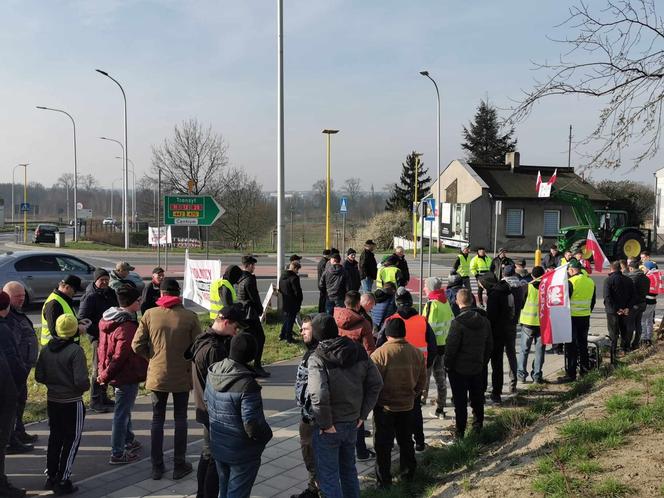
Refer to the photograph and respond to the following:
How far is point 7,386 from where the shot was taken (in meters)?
5.35

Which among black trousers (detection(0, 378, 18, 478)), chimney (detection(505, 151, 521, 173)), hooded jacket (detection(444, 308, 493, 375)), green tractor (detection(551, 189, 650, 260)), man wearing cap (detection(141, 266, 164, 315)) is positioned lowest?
black trousers (detection(0, 378, 18, 478))

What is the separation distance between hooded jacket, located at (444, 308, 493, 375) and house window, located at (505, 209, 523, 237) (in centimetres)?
3398

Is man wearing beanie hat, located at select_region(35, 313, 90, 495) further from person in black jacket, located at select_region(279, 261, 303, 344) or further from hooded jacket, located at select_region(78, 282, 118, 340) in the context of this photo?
person in black jacket, located at select_region(279, 261, 303, 344)

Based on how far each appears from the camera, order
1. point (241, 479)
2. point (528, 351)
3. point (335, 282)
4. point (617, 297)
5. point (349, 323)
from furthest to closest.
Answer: point (335, 282)
point (617, 297)
point (528, 351)
point (349, 323)
point (241, 479)

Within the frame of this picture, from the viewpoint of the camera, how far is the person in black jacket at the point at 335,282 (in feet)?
39.9

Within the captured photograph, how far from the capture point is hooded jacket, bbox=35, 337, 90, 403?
560 centimetres

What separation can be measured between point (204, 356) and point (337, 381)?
3.80 feet

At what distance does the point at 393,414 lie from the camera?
18.5 feet

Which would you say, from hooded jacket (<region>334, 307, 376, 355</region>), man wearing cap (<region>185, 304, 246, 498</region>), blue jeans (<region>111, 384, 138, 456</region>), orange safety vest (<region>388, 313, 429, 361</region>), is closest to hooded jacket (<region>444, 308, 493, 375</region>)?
orange safety vest (<region>388, 313, 429, 361</region>)

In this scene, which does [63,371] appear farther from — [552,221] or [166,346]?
[552,221]

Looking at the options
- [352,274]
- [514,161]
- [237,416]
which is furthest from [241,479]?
[514,161]

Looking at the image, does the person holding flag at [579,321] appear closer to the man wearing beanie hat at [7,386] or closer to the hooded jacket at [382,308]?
the hooded jacket at [382,308]

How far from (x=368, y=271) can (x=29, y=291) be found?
28.4 ft

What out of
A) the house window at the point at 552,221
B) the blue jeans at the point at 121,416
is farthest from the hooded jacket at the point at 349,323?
the house window at the point at 552,221
